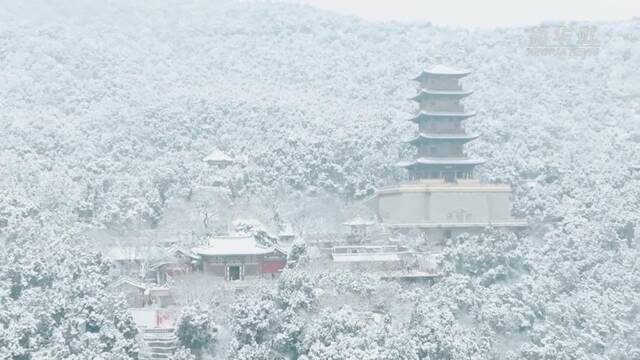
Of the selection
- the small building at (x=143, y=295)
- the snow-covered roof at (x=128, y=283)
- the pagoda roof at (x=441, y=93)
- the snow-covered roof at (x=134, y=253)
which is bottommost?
the small building at (x=143, y=295)

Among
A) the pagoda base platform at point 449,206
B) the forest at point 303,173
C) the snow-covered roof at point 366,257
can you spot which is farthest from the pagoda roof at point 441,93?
the snow-covered roof at point 366,257

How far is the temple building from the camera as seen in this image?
5129 cm

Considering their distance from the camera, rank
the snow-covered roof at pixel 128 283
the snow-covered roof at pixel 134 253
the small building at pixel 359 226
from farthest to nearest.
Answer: the small building at pixel 359 226 → the snow-covered roof at pixel 134 253 → the snow-covered roof at pixel 128 283

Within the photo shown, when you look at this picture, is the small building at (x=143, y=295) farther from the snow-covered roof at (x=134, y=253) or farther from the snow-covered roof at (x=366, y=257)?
the snow-covered roof at (x=366, y=257)

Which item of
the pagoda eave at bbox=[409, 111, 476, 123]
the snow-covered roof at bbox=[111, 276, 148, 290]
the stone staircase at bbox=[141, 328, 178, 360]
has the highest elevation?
the pagoda eave at bbox=[409, 111, 476, 123]

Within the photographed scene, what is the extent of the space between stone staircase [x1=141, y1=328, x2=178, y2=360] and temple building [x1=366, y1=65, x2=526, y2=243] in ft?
49.3

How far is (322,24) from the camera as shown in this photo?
99.7 metres

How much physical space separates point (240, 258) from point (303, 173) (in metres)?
13.2

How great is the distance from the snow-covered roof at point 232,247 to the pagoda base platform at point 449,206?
29.0ft

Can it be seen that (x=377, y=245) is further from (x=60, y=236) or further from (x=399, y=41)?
(x=399, y=41)

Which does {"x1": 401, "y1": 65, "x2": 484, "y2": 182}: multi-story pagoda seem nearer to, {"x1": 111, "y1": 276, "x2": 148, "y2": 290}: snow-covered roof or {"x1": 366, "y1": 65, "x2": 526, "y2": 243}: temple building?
{"x1": 366, "y1": 65, "x2": 526, "y2": 243}: temple building

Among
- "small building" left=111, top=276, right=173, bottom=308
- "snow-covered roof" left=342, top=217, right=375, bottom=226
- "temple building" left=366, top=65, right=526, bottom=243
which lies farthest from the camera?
"temple building" left=366, top=65, right=526, bottom=243

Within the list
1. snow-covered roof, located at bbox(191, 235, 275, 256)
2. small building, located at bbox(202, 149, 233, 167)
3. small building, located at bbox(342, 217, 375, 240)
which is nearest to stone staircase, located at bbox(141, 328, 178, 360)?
snow-covered roof, located at bbox(191, 235, 275, 256)

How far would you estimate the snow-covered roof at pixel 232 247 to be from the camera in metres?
42.7
